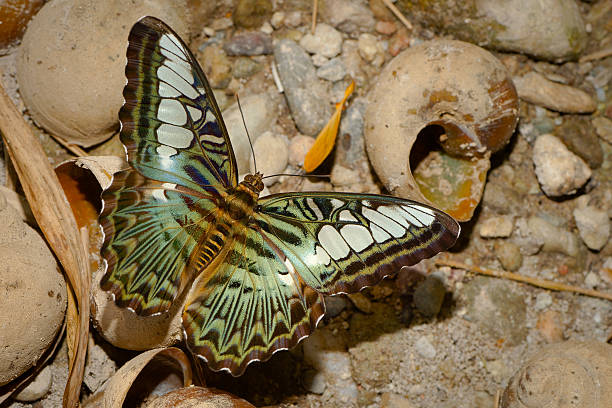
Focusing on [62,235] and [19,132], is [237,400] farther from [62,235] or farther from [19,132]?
[19,132]

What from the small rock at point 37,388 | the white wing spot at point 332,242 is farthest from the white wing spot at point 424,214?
the small rock at point 37,388

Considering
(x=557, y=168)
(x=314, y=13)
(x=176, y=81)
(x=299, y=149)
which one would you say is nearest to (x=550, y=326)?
(x=557, y=168)

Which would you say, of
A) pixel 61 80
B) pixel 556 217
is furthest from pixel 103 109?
pixel 556 217

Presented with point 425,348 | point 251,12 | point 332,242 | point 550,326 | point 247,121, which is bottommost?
point 550,326

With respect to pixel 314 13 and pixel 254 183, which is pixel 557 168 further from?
pixel 254 183

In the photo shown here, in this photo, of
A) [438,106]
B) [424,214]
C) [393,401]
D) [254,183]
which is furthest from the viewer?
[393,401]

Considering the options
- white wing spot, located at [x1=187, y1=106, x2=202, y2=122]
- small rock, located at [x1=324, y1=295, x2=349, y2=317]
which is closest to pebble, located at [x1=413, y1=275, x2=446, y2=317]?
small rock, located at [x1=324, y1=295, x2=349, y2=317]

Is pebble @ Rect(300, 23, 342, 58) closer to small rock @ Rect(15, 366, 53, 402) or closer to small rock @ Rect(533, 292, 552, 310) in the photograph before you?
small rock @ Rect(533, 292, 552, 310)
